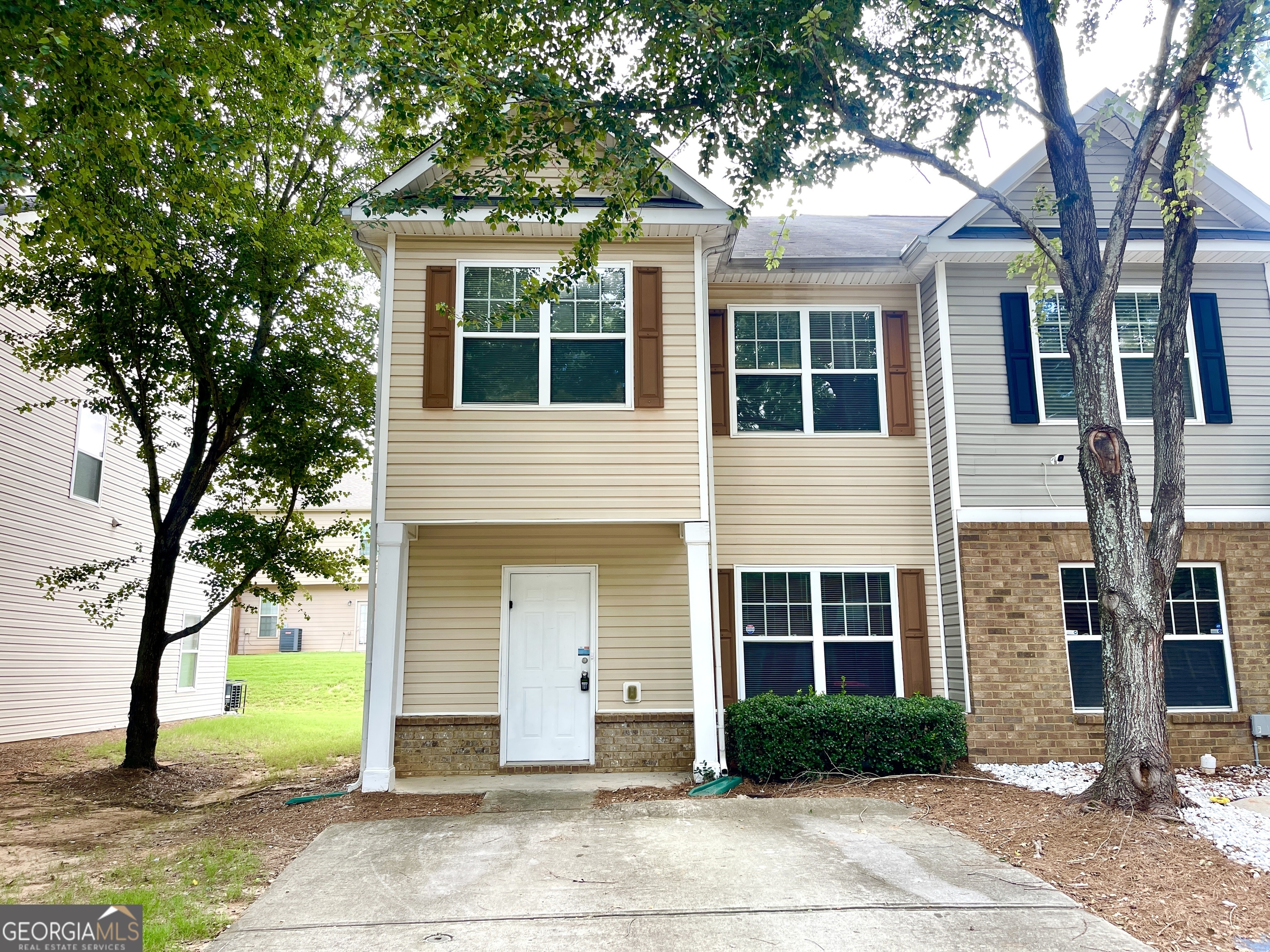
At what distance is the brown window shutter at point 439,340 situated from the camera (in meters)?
8.76

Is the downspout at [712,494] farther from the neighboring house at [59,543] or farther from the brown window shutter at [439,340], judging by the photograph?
the neighboring house at [59,543]

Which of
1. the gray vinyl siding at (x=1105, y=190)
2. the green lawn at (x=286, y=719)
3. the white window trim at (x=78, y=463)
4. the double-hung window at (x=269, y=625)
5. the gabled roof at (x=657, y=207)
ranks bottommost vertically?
the green lawn at (x=286, y=719)

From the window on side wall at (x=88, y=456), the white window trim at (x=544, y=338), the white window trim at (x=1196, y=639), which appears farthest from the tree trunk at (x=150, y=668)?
the white window trim at (x=1196, y=639)

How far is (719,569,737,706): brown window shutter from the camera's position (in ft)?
31.0

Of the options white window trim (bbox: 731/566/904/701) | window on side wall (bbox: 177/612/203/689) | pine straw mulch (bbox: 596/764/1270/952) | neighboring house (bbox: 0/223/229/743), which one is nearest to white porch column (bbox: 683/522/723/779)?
pine straw mulch (bbox: 596/764/1270/952)

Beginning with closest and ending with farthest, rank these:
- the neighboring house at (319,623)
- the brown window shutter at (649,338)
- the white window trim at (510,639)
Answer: the brown window shutter at (649,338)
the white window trim at (510,639)
the neighboring house at (319,623)

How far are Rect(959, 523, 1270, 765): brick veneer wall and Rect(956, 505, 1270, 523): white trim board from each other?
0.23ft

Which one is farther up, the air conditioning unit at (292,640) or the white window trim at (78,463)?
the white window trim at (78,463)

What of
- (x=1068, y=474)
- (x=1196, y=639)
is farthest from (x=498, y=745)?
(x=1196, y=639)

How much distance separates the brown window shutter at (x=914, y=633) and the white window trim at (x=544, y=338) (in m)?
3.75

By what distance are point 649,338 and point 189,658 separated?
12.8 metres

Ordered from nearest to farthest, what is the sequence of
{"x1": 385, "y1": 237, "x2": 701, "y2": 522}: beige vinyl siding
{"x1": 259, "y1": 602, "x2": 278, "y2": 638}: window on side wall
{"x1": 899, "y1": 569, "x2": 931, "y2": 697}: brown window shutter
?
{"x1": 385, "y1": 237, "x2": 701, "y2": 522}: beige vinyl siding < {"x1": 899, "y1": 569, "x2": 931, "y2": 697}: brown window shutter < {"x1": 259, "y1": 602, "x2": 278, "y2": 638}: window on side wall

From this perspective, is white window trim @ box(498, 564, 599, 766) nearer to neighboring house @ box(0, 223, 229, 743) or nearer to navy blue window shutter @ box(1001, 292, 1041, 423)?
navy blue window shutter @ box(1001, 292, 1041, 423)

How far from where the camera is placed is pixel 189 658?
16.8m
